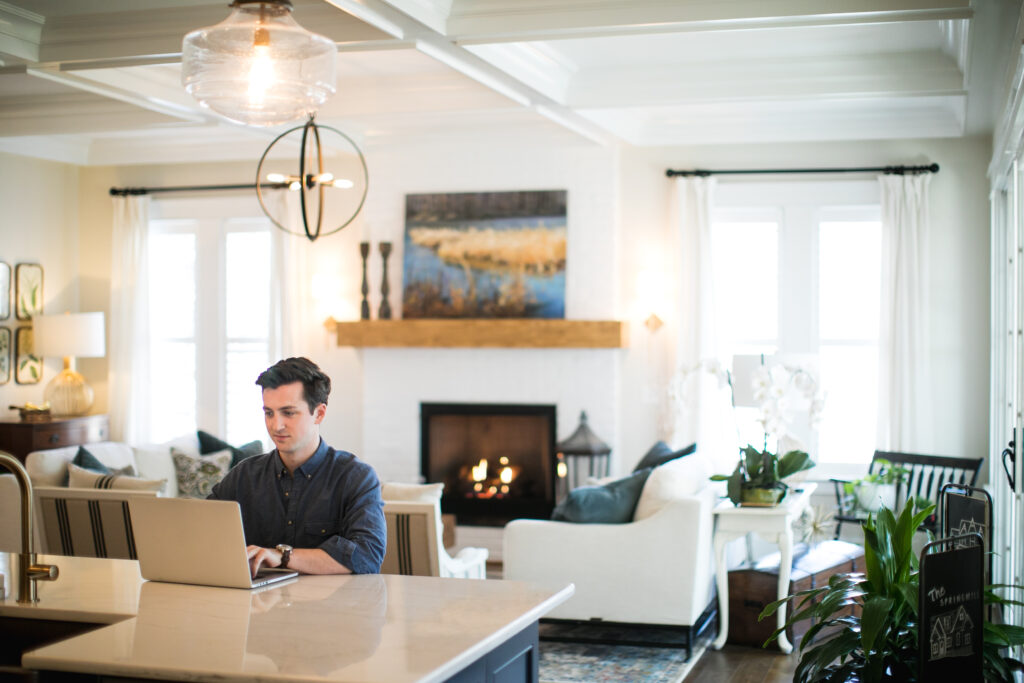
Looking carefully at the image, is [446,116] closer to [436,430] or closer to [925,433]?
[436,430]

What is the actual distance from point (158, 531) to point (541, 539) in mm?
2806

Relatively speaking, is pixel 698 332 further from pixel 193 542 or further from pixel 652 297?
pixel 193 542

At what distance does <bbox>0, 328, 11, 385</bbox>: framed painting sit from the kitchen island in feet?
19.1

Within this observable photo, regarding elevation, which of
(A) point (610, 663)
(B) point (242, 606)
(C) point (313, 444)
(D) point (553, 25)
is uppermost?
(D) point (553, 25)

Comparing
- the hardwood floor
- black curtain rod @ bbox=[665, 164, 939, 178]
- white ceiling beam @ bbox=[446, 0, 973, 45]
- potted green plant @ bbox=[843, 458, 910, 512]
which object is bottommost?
the hardwood floor

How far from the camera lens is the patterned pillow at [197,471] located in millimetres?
7023

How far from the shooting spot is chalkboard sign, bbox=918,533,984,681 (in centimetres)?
265

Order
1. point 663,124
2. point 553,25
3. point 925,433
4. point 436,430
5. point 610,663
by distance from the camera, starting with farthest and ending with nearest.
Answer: point 436,430 → point 663,124 → point 925,433 → point 610,663 → point 553,25

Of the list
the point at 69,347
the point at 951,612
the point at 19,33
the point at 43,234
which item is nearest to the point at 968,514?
the point at 951,612

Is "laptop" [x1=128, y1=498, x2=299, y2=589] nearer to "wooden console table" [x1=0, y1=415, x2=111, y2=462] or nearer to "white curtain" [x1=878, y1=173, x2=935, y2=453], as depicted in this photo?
"white curtain" [x1=878, y1=173, x2=935, y2=453]

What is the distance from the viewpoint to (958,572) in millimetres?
2768

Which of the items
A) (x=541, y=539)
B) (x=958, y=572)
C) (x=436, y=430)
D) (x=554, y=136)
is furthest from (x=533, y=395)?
(x=958, y=572)

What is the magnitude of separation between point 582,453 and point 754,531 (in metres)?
2.27

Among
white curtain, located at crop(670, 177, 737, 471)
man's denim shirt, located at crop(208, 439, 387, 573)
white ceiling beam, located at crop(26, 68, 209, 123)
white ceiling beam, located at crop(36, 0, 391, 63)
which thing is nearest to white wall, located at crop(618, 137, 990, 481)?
white curtain, located at crop(670, 177, 737, 471)
